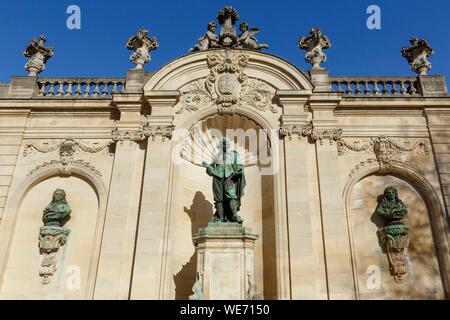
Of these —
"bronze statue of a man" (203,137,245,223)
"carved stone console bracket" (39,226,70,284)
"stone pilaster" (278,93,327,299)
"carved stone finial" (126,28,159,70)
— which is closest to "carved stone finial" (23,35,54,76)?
"carved stone finial" (126,28,159,70)

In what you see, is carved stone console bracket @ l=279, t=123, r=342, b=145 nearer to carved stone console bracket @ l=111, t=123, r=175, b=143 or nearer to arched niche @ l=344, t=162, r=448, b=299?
arched niche @ l=344, t=162, r=448, b=299

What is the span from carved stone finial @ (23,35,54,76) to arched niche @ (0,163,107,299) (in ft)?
11.4

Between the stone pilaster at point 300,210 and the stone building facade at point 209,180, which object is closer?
the stone pilaster at point 300,210

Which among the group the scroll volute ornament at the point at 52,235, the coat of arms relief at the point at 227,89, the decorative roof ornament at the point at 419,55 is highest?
the decorative roof ornament at the point at 419,55

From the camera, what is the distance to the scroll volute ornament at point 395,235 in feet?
33.2

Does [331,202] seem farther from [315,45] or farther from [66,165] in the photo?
[66,165]

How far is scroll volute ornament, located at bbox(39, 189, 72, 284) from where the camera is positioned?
10359 millimetres

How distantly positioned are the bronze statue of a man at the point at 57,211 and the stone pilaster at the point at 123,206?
Answer: 3.99 feet

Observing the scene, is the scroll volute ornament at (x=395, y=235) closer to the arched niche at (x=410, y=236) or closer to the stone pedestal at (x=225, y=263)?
the arched niche at (x=410, y=236)

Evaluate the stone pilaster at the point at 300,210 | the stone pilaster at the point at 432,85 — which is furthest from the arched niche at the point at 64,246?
the stone pilaster at the point at 432,85

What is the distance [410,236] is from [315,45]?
237 inches

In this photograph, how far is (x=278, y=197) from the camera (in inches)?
416

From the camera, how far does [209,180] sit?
12180mm

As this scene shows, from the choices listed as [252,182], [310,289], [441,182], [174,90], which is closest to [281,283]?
[310,289]
